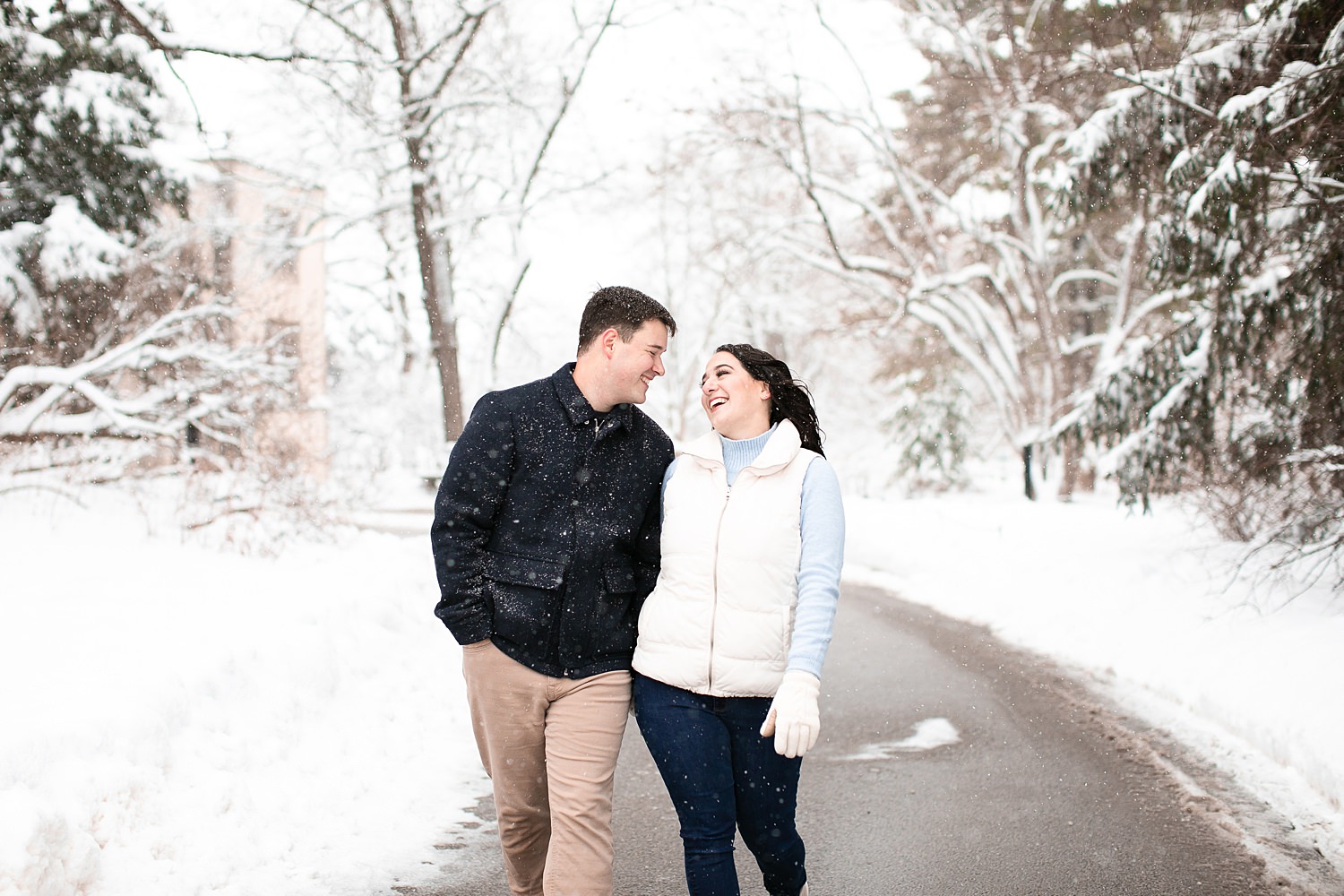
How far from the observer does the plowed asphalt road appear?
150 inches

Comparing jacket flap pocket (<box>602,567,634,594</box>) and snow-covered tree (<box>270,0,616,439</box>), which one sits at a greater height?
snow-covered tree (<box>270,0,616,439</box>)

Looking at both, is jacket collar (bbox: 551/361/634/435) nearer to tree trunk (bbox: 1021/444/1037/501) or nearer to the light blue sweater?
the light blue sweater

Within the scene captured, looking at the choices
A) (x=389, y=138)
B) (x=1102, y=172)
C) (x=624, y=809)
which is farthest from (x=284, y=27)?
(x=624, y=809)

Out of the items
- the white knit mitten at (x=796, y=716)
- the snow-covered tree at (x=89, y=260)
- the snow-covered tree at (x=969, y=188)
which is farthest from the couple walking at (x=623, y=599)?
the snow-covered tree at (x=969, y=188)

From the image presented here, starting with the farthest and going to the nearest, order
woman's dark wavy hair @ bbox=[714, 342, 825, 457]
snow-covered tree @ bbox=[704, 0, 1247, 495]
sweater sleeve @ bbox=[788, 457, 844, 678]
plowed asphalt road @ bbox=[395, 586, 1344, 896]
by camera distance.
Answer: snow-covered tree @ bbox=[704, 0, 1247, 495] → plowed asphalt road @ bbox=[395, 586, 1344, 896] → woman's dark wavy hair @ bbox=[714, 342, 825, 457] → sweater sleeve @ bbox=[788, 457, 844, 678]

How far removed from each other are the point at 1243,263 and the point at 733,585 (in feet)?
23.1

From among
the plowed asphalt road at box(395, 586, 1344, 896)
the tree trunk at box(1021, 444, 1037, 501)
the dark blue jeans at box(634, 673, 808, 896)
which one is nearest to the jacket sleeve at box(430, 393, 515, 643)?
the dark blue jeans at box(634, 673, 808, 896)

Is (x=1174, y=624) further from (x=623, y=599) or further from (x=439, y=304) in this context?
(x=439, y=304)

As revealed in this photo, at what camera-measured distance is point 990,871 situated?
3896mm

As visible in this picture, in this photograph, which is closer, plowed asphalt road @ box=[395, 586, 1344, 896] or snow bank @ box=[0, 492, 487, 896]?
snow bank @ box=[0, 492, 487, 896]

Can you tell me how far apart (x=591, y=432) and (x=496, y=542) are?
17.2 inches

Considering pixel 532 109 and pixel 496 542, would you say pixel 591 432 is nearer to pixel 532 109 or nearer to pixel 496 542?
pixel 496 542

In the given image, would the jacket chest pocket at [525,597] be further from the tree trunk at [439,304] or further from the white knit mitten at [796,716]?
the tree trunk at [439,304]

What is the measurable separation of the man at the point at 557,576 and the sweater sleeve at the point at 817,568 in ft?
1.76
